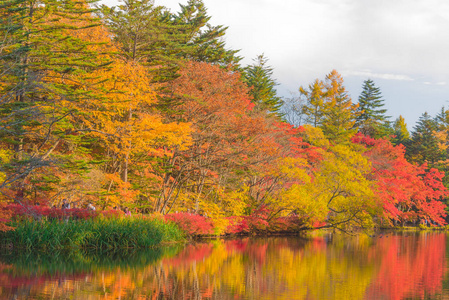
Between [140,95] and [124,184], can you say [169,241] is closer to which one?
[124,184]

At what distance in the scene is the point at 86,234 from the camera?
20.4 metres

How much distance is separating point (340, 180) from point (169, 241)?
41.8 ft

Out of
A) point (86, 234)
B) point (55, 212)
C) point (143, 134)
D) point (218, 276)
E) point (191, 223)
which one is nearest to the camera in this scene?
point (218, 276)

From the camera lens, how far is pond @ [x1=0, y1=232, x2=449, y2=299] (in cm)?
1208

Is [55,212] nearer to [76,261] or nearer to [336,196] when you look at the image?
[76,261]

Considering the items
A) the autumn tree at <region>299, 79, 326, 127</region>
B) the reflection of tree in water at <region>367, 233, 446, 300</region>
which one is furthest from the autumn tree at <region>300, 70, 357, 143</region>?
the reflection of tree in water at <region>367, 233, 446, 300</region>

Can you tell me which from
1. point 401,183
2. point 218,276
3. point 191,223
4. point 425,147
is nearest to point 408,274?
point 218,276

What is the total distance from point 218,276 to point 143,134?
35.3 feet

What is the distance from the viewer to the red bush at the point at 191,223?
86.3 feet

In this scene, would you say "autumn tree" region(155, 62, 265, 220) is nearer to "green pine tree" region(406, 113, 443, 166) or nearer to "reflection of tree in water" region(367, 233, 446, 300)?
"reflection of tree in water" region(367, 233, 446, 300)

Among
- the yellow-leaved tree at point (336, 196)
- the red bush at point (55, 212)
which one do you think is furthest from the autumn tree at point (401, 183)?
the red bush at point (55, 212)

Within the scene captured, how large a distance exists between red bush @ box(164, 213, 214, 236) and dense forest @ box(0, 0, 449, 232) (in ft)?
4.61

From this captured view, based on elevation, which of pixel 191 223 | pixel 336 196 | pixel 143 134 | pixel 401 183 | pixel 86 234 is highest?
pixel 143 134

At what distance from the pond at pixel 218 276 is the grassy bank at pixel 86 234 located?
91 centimetres
